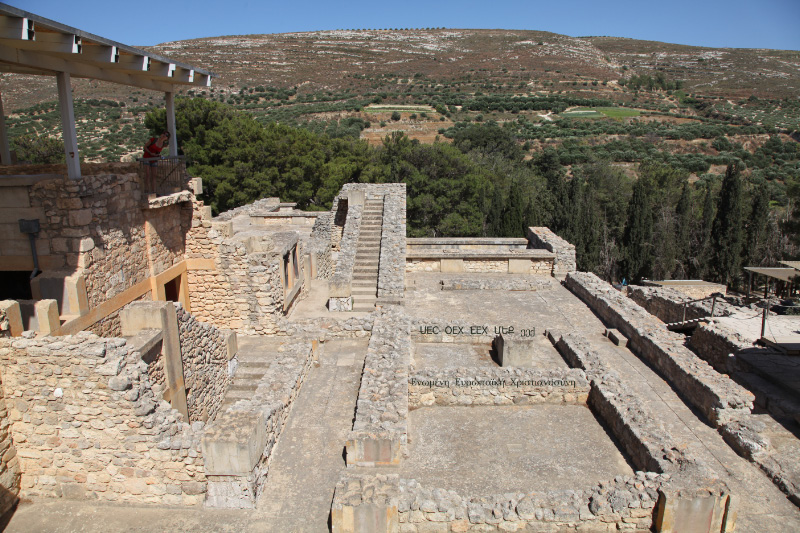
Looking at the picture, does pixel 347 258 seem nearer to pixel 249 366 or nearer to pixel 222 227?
pixel 222 227

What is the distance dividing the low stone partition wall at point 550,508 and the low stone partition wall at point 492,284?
33.8 ft

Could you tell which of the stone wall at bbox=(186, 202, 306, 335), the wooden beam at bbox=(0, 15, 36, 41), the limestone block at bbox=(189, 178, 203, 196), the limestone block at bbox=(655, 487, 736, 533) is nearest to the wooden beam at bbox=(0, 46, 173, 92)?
the wooden beam at bbox=(0, 15, 36, 41)

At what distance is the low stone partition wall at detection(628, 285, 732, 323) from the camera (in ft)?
51.4

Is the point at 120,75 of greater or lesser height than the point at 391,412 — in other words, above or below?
above

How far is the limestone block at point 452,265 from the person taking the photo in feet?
60.6

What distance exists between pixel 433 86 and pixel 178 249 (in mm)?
71554

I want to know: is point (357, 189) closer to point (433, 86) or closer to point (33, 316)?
point (33, 316)

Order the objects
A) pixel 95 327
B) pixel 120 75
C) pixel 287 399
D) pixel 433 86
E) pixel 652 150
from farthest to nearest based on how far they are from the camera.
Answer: pixel 433 86, pixel 652 150, pixel 120 75, pixel 287 399, pixel 95 327

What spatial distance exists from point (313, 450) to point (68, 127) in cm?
575

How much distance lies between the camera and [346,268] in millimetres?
15031

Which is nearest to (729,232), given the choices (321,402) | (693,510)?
(693,510)

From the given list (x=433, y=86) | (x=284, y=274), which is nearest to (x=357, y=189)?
(x=284, y=274)

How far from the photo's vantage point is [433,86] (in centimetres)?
7712

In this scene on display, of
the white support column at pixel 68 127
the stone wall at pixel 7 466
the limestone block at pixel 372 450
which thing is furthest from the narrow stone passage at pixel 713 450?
the white support column at pixel 68 127
